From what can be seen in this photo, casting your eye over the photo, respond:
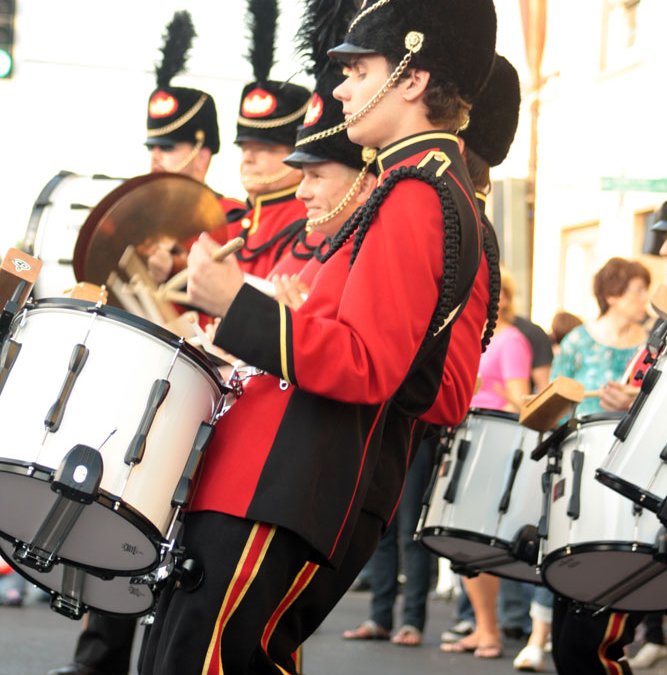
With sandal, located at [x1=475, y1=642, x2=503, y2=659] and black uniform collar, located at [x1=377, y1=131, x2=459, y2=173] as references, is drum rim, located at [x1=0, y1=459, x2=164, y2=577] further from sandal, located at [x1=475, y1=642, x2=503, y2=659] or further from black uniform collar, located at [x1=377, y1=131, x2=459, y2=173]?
sandal, located at [x1=475, y1=642, x2=503, y2=659]

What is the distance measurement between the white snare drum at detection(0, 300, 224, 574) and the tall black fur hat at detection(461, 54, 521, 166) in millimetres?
1536

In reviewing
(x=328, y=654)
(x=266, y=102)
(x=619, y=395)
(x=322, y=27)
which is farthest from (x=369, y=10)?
(x=328, y=654)

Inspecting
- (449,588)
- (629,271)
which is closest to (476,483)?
(629,271)

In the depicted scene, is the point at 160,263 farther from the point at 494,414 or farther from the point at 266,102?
the point at 266,102

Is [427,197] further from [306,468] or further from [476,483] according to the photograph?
[476,483]

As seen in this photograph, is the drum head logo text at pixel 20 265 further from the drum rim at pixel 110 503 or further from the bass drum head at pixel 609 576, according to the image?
the bass drum head at pixel 609 576

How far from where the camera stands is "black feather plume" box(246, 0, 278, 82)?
650 centimetres

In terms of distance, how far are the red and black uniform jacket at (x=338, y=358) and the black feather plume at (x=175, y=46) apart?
445cm

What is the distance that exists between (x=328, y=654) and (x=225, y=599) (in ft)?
13.7

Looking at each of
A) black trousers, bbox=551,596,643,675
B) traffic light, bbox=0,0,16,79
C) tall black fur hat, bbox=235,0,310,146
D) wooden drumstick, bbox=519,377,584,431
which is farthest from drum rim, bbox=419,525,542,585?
traffic light, bbox=0,0,16,79

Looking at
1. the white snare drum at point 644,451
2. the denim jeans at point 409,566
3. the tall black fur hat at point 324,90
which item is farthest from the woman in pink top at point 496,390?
the white snare drum at point 644,451

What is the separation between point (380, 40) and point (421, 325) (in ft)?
2.31

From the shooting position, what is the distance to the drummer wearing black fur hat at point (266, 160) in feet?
18.7

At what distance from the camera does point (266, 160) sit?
6043 mm
